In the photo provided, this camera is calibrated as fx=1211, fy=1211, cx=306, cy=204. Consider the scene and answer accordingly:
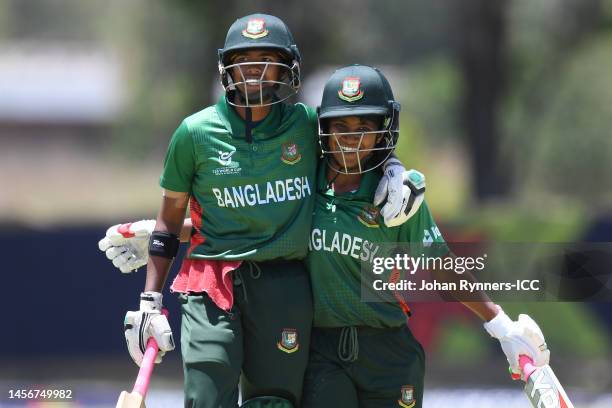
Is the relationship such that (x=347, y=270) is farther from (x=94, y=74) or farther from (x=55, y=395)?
(x=94, y=74)

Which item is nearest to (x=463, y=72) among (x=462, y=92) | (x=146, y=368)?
(x=462, y=92)

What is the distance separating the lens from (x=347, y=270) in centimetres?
483

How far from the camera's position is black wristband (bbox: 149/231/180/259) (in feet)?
15.9

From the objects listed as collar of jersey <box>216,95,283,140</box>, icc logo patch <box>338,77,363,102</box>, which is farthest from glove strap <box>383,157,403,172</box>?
collar of jersey <box>216,95,283,140</box>

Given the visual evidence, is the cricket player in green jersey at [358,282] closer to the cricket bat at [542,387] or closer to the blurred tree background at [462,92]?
the cricket bat at [542,387]

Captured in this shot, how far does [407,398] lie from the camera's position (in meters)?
4.84

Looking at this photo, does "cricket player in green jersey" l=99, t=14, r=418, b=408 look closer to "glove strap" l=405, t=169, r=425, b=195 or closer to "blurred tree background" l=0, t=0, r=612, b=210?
"glove strap" l=405, t=169, r=425, b=195

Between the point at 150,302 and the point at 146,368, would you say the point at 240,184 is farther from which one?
the point at 146,368

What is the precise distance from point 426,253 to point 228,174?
2.82 feet

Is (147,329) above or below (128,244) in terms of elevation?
below

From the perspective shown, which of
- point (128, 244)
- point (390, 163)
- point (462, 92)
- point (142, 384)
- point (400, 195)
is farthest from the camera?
point (462, 92)

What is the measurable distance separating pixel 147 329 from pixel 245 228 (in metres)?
0.55

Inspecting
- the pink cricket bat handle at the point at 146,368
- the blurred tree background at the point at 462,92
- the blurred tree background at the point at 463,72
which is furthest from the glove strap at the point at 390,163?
the blurred tree background at the point at 463,72

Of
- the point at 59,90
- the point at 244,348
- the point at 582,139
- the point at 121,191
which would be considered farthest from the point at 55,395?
the point at 59,90
